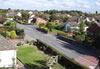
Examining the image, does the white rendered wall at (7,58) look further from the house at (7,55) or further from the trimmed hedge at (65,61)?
the trimmed hedge at (65,61)

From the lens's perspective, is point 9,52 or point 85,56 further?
point 85,56

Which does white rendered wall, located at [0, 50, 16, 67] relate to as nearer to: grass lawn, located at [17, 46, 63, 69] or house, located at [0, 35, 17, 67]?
house, located at [0, 35, 17, 67]

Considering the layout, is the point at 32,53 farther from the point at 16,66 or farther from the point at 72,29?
the point at 72,29

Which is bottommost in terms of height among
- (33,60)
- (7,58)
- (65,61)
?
(33,60)

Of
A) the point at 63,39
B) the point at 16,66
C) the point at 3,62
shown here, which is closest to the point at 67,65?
the point at 16,66

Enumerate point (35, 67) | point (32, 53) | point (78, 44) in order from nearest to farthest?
1. point (35, 67)
2. point (32, 53)
3. point (78, 44)

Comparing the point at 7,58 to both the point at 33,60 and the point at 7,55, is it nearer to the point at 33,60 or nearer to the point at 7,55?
the point at 7,55

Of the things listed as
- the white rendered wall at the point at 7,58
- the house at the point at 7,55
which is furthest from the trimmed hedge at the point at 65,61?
the white rendered wall at the point at 7,58

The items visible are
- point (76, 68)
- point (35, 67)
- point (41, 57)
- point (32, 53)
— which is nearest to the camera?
point (76, 68)

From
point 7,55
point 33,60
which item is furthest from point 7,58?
point 33,60

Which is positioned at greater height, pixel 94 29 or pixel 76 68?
pixel 94 29

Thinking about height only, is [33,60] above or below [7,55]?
below
